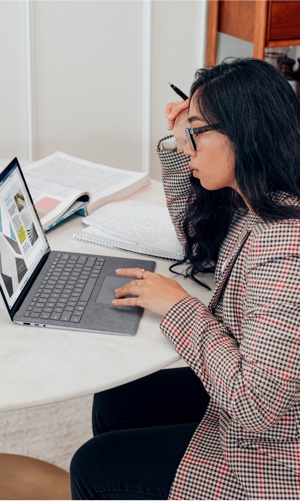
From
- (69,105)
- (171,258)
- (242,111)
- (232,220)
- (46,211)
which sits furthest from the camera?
(69,105)

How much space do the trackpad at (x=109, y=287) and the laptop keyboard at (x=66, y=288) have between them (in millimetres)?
21

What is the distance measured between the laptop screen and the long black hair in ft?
1.29

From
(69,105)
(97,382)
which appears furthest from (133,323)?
(69,105)

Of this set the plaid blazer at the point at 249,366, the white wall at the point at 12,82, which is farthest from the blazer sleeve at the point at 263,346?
the white wall at the point at 12,82

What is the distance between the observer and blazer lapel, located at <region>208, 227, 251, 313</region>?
1246 millimetres

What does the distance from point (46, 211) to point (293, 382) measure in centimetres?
83

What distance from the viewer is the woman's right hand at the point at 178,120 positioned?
5.27 feet

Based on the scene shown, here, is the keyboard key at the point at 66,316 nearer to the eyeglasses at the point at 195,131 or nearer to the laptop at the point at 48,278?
the laptop at the point at 48,278

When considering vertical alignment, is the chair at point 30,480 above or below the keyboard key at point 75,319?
below

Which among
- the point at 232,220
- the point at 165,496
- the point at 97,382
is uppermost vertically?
the point at 232,220

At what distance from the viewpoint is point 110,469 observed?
1261 millimetres

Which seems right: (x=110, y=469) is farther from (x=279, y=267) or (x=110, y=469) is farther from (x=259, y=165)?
(x=259, y=165)

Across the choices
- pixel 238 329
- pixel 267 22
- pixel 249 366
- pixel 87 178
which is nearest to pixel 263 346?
pixel 249 366

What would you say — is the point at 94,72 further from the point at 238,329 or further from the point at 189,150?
the point at 238,329
